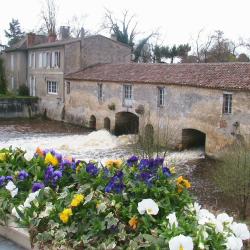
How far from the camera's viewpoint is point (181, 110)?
22.1 meters

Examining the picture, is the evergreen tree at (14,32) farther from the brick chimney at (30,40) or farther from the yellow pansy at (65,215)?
the yellow pansy at (65,215)

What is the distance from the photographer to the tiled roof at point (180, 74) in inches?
778

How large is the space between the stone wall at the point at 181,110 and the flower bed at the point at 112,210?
1492cm

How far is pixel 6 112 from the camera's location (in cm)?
3388

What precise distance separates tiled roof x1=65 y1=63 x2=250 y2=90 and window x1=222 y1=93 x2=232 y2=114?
570 mm

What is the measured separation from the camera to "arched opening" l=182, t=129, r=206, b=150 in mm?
22344

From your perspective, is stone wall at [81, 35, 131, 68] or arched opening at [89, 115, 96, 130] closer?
arched opening at [89, 115, 96, 130]

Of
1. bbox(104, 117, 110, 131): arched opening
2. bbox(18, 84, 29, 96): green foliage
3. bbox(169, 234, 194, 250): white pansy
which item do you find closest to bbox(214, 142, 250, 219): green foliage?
bbox(169, 234, 194, 250): white pansy

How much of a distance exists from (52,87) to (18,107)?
11.6 ft

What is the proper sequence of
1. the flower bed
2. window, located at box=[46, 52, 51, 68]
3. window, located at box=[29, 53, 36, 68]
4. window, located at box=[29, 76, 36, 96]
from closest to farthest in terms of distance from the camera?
the flower bed
window, located at box=[46, 52, 51, 68]
window, located at box=[29, 53, 36, 68]
window, located at box=[29, 76, 36, 96]

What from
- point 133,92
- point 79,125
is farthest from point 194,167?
point 79,125

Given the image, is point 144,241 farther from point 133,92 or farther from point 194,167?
point 133,92

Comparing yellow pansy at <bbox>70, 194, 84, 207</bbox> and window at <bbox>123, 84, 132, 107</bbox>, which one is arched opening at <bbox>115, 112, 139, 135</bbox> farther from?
yellow pansy at <bbox>70, 194, 84, 207</bbox>

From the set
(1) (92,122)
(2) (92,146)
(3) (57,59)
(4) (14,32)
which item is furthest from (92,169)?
(4) (14,32)
